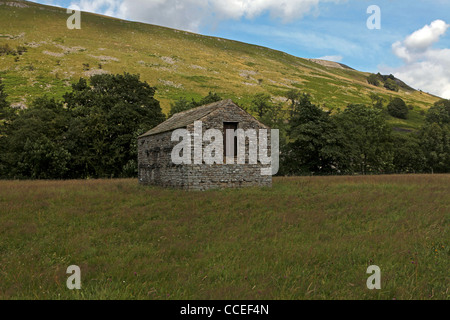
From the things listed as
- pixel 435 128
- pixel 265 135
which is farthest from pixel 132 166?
pixel 435 128

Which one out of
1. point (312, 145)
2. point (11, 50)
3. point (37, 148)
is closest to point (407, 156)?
point (312, 145)

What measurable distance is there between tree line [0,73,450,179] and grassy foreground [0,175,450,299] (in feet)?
66.5

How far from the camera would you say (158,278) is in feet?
20.0

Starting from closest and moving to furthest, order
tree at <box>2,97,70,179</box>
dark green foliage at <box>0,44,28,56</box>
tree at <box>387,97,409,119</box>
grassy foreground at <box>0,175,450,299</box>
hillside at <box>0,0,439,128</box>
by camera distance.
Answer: grassy foreground at <box>0,175,450,299</box>, tree at <box>2,97,70,179</box>, hillside at <box>0,0,439,128</box>, dark green foliage at <box>0,44,28,56</box>, tree at <box>387,97,409,119</box>

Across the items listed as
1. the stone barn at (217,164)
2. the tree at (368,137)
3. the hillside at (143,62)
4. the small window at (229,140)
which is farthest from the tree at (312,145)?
the hillside at (143,62)

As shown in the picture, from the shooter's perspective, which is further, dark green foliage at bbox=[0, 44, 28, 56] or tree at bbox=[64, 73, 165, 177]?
dark green foliage at bbox=[0, 44, 28, 56]

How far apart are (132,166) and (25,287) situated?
29.9 m

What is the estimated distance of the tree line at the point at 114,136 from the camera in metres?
32.6

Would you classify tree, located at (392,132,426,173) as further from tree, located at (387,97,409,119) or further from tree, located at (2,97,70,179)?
tree, located at (387,97,409,119)

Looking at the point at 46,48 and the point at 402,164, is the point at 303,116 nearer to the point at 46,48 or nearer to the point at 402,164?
the point at 402,164

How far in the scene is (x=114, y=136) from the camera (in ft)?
120

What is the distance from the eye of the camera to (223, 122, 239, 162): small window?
829 inches

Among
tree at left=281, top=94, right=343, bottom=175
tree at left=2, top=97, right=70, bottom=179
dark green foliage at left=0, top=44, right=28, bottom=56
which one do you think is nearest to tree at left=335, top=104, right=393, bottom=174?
tree at left=281, top=94, right=343, bottom=175

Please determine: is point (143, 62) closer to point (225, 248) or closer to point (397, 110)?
point (397, 110)
